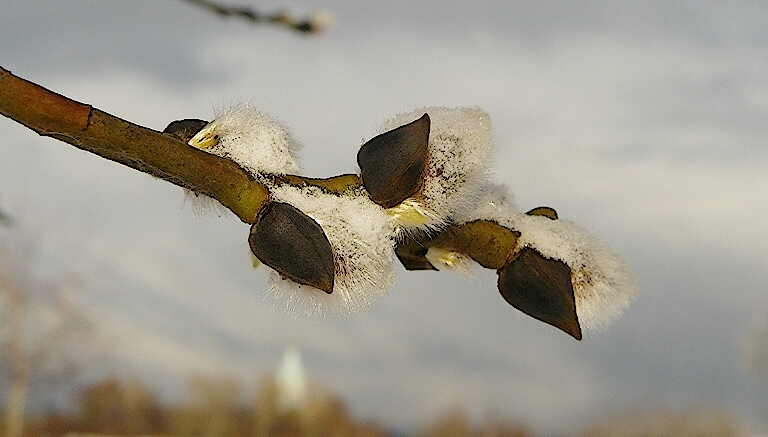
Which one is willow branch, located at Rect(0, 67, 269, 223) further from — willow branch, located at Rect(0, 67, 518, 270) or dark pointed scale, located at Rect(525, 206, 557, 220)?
dark pointed scale, located at Rect(525, 206, 557, 220)

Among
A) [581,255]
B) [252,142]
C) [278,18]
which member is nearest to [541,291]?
[581,255]

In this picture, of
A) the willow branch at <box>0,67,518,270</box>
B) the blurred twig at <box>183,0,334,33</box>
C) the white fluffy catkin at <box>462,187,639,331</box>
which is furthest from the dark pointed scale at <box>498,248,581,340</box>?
the blurred twig at <box>183,0,334,33</box>

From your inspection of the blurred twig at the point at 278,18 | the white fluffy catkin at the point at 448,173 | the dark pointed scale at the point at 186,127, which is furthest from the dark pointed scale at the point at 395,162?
the blurred twig at the point at 278,18

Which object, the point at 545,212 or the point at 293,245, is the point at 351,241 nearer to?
the point at 293,245

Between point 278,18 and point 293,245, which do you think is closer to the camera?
point 293,245

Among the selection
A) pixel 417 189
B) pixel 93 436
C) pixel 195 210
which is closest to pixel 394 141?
pixel 417 189

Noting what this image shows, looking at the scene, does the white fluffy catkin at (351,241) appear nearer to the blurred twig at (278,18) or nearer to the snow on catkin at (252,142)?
the snow on catkin at (252,142)
